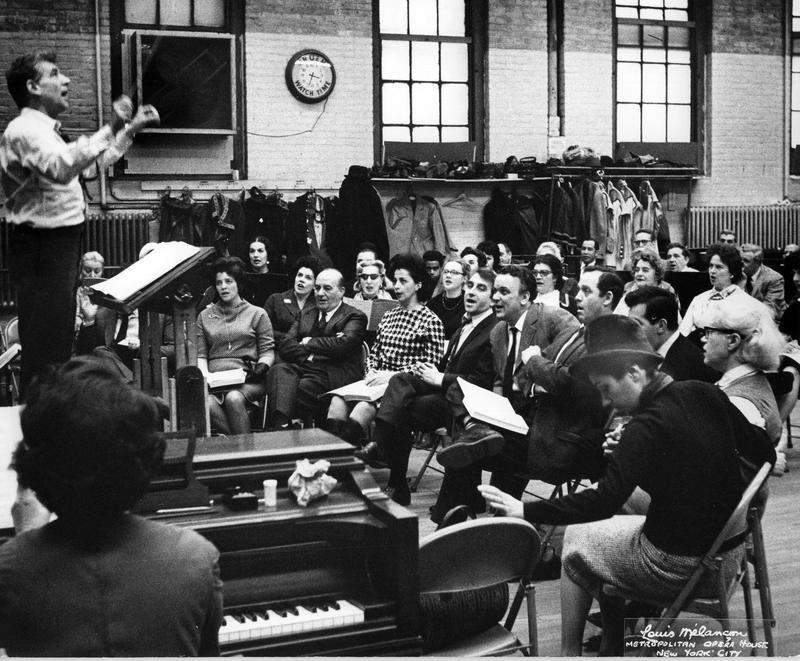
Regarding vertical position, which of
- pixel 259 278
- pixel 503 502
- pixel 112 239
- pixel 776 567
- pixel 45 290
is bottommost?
pixel 776 567

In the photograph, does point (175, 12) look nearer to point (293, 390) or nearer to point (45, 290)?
point (293, 390)

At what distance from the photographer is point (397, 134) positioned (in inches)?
416

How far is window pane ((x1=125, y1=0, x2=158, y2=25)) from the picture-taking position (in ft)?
31.0

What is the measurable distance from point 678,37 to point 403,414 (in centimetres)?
760

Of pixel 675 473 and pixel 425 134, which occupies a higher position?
→ pixel 425 134

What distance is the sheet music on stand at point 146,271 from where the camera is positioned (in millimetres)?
3629

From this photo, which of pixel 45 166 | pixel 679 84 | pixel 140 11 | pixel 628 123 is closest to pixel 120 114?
pixel 45 166

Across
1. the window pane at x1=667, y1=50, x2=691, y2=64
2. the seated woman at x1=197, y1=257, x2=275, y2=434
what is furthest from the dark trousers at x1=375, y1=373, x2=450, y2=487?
the window pane at x1=667, y1=50, x2=691, y2=64

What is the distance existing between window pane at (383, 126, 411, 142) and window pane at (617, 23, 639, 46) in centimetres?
257

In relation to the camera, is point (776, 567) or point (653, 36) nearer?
point (776, 567)

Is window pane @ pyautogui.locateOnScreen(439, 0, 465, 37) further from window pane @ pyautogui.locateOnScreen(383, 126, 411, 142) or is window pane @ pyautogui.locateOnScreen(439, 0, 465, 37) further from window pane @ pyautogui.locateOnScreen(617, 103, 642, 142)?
window pane @ pyautogui.locateOnScreen(617, 103, 642, 142)

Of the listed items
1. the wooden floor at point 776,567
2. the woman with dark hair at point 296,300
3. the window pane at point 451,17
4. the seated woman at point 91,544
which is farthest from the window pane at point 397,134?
the seated woman at point 91,544

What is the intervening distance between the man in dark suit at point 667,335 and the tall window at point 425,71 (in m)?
6.20

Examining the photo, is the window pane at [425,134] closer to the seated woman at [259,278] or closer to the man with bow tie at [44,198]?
the seated woman at [259,278]
